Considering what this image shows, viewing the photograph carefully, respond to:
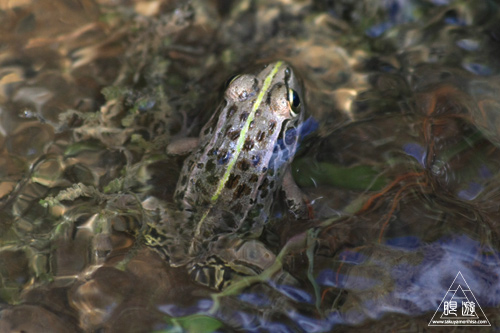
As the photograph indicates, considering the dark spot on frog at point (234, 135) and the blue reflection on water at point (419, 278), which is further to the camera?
the dark spot on frog at point (234, 135)

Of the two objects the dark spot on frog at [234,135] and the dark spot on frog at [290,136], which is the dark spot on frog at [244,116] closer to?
the dark spot on frog at [234,135]

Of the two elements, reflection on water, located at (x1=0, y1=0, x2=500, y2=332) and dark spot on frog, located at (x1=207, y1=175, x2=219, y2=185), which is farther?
dark spot on frog, located at (x1=207, y1=175, x2=219, y2=185)

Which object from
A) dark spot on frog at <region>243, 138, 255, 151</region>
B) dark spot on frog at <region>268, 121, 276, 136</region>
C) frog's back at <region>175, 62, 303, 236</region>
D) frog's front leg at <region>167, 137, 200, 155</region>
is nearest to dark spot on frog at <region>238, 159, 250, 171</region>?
frog's back at <region>175, 62, 303, 236</region>

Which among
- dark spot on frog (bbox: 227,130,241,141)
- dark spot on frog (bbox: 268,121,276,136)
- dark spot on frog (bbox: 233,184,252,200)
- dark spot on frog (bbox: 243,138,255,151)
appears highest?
dark spot on frog (bbox: 227,130,241,141)

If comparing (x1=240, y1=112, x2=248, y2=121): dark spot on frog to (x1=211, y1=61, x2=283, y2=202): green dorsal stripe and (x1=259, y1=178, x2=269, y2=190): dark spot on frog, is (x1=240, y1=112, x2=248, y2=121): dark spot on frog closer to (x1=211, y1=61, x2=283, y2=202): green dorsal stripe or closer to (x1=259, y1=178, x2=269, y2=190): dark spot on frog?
(x1=211, y1=61, x2=283, y2=202): green dorsal stripe

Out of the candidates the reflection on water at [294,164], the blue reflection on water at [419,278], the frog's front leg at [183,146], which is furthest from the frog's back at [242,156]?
the blue reflection on water at [419,278]

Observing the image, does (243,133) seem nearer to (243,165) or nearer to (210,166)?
(243,165)

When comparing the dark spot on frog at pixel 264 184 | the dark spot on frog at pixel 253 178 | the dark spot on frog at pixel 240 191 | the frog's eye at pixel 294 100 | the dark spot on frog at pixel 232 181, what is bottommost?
the dark spot on frog at pixel 264 184
